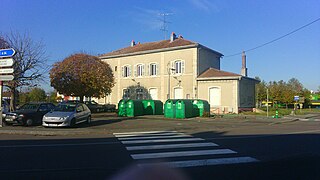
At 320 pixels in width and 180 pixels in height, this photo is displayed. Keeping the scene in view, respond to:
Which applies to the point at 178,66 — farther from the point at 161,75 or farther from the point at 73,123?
the point at 73,123

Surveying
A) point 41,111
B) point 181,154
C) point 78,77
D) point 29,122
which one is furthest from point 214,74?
point 181,154

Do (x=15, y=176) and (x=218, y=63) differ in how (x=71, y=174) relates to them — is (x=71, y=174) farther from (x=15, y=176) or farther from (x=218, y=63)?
(x=218, y=63)

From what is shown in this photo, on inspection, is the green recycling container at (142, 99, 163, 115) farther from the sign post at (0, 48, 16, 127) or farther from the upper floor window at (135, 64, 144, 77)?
the sign post at (0, 48, 16, 127)

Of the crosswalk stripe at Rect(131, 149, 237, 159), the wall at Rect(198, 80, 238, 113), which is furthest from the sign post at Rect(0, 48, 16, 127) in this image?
the wall at Rect(198, 80, 238, 113)

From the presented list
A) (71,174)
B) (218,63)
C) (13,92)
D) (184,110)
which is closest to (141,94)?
(218,63)

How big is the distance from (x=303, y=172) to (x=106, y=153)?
5372 millimetres

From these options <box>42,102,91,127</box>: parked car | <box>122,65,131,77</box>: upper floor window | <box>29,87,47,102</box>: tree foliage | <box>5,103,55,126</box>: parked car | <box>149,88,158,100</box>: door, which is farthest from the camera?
<box>29,87,47,102</box>: tree foliage

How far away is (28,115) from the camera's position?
734 inches

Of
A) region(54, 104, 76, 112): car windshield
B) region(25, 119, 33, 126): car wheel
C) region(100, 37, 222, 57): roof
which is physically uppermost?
region(100, 37, 222, 57): roof

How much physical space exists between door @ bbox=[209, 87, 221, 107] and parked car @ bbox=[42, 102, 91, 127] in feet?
69.4

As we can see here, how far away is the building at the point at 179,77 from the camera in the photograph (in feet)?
121

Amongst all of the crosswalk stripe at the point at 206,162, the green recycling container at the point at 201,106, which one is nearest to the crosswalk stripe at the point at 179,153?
the crosswalk stripe at the point at 206,162

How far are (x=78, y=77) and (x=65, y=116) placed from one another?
13226 millimetres

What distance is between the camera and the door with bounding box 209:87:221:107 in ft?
122
